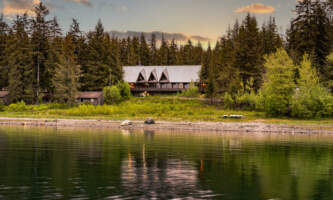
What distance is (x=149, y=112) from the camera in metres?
68.4

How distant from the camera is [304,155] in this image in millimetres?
30578

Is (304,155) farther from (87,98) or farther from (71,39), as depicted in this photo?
(71,39)

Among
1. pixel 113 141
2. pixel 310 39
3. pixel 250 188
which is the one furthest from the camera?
pixel 310 39

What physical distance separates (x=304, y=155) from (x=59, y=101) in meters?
59.0

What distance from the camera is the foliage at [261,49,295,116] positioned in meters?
61.6

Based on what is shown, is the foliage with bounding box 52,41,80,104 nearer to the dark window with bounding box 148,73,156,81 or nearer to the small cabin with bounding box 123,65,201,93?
the small cabin with bounding box 123,65,201,93

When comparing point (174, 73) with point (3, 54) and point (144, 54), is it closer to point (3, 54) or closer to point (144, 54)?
point (144, 54)

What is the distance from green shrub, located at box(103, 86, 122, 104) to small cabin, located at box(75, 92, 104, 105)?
1277 mm

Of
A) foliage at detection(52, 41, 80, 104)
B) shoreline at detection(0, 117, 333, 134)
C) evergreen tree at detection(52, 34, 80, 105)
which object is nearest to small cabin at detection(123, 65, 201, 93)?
evergreen tree at detection(52, 34, 80, 105)

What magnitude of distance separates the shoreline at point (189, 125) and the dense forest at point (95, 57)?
16.6 meters

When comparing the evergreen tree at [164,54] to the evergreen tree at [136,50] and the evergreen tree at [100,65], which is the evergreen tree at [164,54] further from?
the evergreen tree at [100,65]

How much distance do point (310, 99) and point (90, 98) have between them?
146 feet

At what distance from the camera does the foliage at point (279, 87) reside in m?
61.6

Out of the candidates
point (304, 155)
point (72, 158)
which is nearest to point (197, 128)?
point (304, 155)
